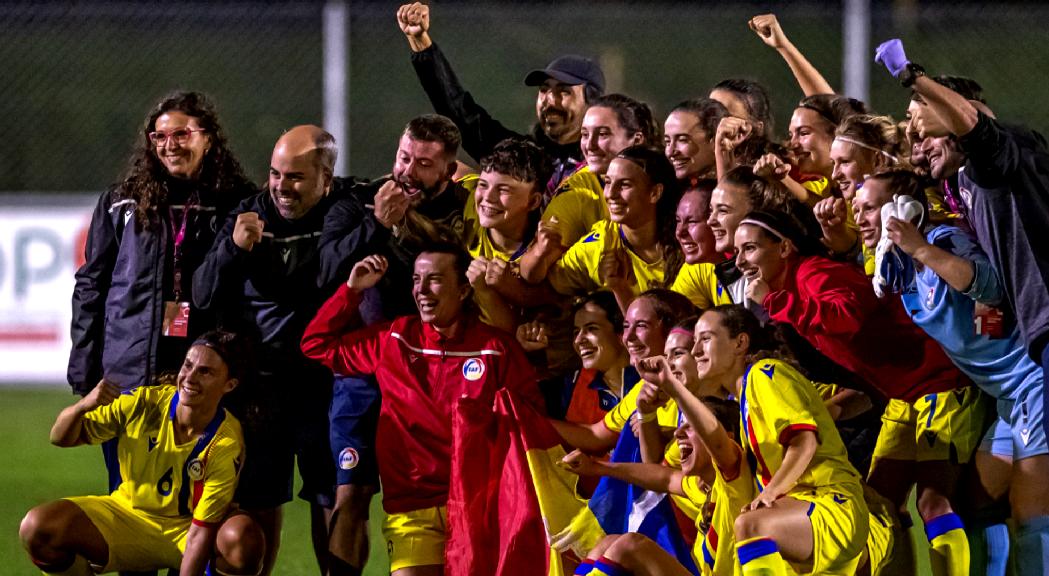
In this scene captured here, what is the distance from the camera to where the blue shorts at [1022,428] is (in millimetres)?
4840

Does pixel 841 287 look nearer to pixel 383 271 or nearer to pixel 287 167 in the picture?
pixel 383 271

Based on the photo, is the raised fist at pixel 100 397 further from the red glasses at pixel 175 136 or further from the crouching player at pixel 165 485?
the red glasses at pixel 175 136

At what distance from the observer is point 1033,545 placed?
486 centimetres

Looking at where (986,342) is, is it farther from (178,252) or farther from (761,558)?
(178,252)

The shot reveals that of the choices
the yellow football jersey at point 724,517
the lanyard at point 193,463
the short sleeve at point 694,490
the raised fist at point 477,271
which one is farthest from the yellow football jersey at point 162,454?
the yellow football jersey at point 724,517

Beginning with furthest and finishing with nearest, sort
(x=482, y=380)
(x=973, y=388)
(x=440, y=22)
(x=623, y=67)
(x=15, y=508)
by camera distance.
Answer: (x=623, y=67), (x=440, y=22), (x=15, y=508), (x=482, y=380), (x=973, y=388)

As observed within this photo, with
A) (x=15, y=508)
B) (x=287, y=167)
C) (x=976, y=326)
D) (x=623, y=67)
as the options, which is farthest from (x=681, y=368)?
(x=623, y=67)

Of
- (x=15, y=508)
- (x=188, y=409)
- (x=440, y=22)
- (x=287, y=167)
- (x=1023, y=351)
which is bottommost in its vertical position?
(x=15, y=508)

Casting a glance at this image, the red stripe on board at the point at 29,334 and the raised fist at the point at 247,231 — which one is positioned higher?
the raised fist at the point at 247,231

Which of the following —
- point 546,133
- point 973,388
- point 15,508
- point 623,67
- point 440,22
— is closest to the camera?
point 973,388

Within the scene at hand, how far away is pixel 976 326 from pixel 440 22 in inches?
403

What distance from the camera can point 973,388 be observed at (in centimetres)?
530

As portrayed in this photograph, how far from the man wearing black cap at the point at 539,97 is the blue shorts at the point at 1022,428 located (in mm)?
2251

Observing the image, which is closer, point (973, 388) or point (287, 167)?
point (973, 388)
